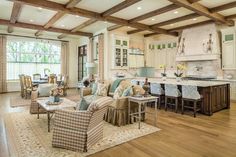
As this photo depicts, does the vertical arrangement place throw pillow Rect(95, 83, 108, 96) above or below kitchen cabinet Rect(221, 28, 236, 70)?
below

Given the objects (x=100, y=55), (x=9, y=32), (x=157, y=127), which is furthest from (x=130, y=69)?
(x=9, y=32)

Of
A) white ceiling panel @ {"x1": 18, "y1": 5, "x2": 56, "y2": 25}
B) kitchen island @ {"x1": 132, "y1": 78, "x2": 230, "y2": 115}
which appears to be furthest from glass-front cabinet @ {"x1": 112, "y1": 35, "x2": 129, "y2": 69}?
kitchen island @ {"x1": 132, "y1": 78, "x2": 230, "y2": 115}

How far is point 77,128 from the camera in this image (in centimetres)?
270

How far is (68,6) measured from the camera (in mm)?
5371

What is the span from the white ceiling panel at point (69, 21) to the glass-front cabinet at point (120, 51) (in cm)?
197

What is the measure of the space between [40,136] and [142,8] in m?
4.79

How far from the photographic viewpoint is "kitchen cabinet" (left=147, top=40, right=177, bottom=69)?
9305 millimetres

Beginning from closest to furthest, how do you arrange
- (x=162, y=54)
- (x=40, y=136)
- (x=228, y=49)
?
(x=40, y=136) < (x=228, y=49) < (x=162, y=54)

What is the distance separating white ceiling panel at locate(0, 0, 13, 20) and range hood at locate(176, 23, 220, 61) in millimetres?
7113

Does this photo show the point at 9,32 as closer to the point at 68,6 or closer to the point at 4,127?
the point at 68,6

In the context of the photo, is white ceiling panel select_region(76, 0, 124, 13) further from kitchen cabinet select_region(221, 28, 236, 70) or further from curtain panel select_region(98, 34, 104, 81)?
kitchen cabinet select_region(221, 28, 236, 70)

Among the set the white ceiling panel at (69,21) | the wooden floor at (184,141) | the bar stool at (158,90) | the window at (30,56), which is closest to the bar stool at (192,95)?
the wooden floor at (184,141)

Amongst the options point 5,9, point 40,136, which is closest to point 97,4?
point 5,9

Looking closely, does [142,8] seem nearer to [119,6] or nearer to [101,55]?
[119,6]
